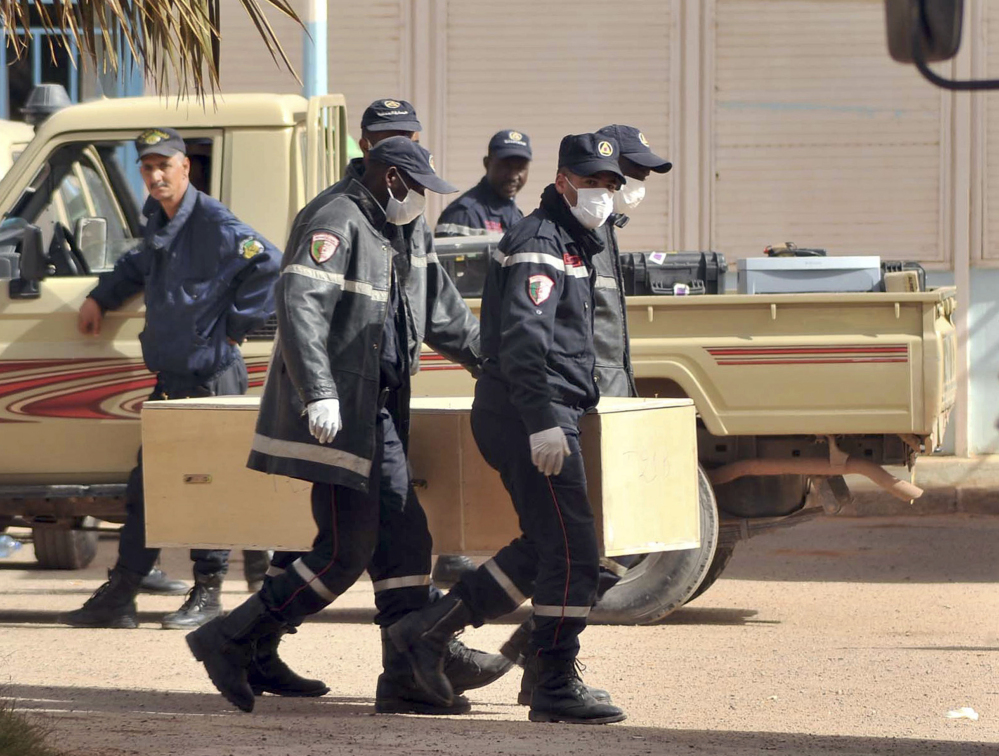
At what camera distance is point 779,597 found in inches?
326

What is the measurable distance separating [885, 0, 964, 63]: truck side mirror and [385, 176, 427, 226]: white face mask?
1.88m

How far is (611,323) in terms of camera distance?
6145 millimetres

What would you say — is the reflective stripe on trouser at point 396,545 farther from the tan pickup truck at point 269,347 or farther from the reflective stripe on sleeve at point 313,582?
the tan pickup truck at point 269,347

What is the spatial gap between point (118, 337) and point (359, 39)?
560cm

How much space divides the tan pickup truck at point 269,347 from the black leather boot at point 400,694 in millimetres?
2045

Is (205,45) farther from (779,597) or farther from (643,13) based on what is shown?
(643,13)

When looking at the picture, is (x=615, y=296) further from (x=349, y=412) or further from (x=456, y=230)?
(x=456, y=230)

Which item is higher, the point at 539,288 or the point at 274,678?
the point at 539,288

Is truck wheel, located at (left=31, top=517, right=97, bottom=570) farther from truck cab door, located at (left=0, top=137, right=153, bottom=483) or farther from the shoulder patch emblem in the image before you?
the shoulder patch emblem

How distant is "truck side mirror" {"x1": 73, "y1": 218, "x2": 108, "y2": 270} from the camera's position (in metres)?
7.41

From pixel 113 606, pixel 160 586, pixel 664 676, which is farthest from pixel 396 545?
pixel 160 586

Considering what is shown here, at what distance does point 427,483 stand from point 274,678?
0.84 meters

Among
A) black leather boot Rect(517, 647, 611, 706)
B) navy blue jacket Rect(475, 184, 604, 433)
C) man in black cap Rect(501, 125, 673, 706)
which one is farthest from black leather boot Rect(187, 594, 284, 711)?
man in black cap Rect(501, 125, 673, 706)

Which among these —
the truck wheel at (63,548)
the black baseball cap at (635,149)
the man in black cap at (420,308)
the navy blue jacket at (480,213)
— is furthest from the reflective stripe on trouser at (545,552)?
the truck wheel at (63,548)
